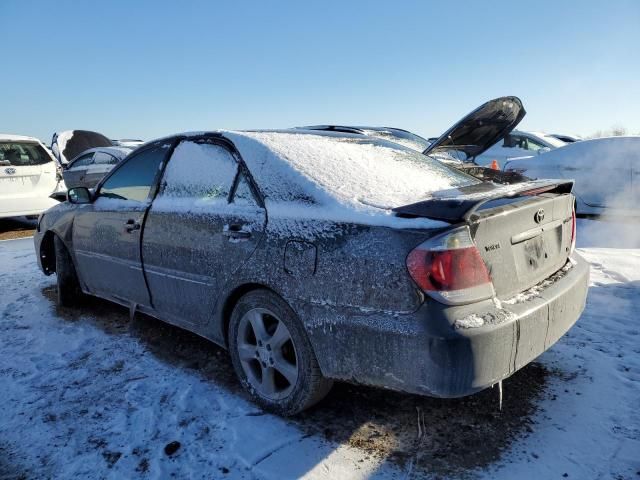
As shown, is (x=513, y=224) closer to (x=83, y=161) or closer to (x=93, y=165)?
(x=93, y=165)

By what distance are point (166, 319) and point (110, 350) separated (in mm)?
590

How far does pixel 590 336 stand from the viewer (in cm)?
325

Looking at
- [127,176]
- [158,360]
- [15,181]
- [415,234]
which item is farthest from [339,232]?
[15,181]

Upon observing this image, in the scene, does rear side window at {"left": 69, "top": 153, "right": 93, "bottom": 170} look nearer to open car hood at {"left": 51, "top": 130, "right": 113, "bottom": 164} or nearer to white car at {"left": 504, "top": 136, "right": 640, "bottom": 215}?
open car hood at {"left": 51, "top": 130, "right": 113, "bottom": 164}

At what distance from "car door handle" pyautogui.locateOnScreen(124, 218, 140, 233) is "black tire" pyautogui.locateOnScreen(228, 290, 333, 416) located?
43.6 inches

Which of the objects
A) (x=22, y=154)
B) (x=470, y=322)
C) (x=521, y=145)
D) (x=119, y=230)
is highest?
(x=521, y=145)

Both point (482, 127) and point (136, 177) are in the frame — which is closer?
point (136, 177)

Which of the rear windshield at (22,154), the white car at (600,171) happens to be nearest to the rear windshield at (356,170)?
the white car at (600,171)

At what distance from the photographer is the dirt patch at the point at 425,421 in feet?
6.86

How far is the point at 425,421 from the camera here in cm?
236

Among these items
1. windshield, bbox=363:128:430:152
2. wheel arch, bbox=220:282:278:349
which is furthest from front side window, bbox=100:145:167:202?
windshield, bbox=363:128:430:152

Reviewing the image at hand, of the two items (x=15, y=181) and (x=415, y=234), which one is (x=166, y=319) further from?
(x=15, y=181)

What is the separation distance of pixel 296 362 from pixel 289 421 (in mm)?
336

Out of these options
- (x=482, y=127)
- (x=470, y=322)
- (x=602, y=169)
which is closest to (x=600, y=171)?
(x=602, y=169)
